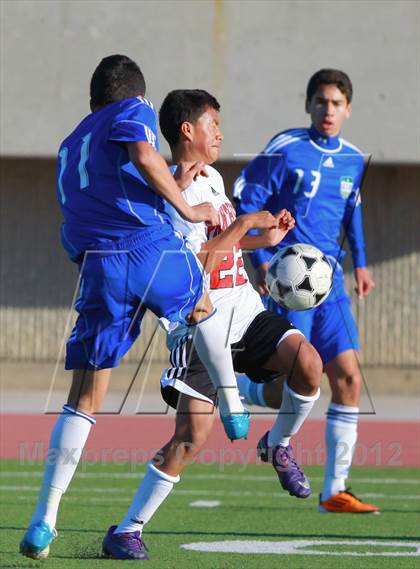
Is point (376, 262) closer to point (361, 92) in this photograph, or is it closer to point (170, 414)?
point (361, 92)

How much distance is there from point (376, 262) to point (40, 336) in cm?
433

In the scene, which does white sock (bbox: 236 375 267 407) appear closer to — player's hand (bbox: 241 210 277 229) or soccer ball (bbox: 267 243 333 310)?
soccer ball (bbox: 267 243 333 310)

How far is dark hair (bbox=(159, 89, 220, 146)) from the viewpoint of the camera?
6336 mm

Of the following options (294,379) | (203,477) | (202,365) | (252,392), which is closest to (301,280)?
(294,379)

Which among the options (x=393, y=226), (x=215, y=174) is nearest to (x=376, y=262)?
(x=393, y=226)

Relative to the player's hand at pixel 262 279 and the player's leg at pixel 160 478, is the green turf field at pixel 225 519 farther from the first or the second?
the player's hand at pixel 262 279

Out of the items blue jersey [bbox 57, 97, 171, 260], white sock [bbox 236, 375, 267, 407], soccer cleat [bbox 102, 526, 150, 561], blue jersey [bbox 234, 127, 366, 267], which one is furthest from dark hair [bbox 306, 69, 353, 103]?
soccer cleat [bbox 102, 526, 150, 561]

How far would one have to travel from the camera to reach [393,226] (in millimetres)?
16562

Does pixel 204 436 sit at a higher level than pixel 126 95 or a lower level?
lower

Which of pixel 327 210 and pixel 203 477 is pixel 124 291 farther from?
pixel 203 477

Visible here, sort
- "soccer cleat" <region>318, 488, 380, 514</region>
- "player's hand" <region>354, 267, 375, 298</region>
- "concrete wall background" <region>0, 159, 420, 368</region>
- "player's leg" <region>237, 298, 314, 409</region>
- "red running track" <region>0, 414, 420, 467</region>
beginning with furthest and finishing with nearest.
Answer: "concrete wall background" <region>0, 159, 420, 368</region>
"red running track" <region>0, 414, 420, 467</region>
"player's hand" <region>354, 267, 375, 298</region>
"soccer cleat" <region>318, 488, 380, 514</region>
"player's leg" <region>237, 298, 314, 409</region>

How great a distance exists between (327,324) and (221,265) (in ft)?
6.36

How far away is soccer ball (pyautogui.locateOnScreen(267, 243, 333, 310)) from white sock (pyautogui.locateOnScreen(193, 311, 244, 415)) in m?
0.89

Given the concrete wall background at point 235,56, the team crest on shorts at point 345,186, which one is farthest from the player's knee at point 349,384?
the concrete wall background at point 235,56
